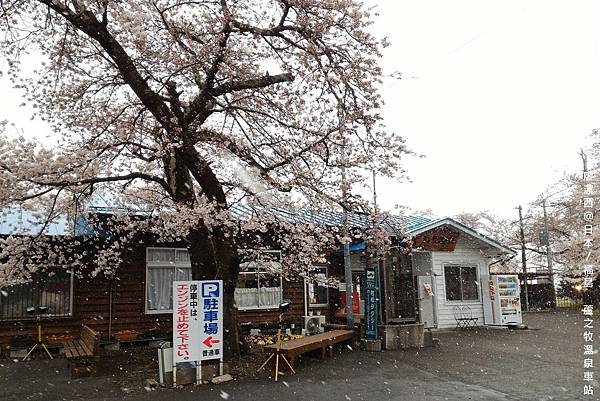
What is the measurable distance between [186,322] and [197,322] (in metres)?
0.19

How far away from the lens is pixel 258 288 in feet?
47.3

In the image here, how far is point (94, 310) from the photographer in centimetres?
1211

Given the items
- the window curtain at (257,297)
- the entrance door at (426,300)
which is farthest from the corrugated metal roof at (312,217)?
the window curtain at (257,297)

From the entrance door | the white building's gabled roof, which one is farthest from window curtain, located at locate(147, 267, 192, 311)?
the entrance door

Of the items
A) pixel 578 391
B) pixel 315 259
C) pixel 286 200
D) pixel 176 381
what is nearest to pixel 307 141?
pixel 286 200

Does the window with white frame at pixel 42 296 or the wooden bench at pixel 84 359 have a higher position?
the window with white frame at pixel 42 296

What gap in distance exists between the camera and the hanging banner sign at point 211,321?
26.2ft

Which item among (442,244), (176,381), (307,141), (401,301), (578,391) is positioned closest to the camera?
(578,391)

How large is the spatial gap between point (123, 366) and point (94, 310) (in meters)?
2.96

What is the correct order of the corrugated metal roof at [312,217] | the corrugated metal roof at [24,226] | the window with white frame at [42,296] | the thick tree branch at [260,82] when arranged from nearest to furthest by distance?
the thick tree branch at [260,82], the corrugated metal roof at [312,217], the corrugated metal roof at [24,226], the window with white frame at [42,296]

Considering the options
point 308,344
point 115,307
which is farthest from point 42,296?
point 308,344

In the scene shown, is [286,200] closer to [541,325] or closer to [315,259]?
[315,259]

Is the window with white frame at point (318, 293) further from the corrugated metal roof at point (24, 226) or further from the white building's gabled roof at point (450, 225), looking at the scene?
the corrugated metal roof at point (24, 226)

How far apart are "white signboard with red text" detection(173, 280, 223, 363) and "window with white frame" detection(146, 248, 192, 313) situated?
16.7 feet
